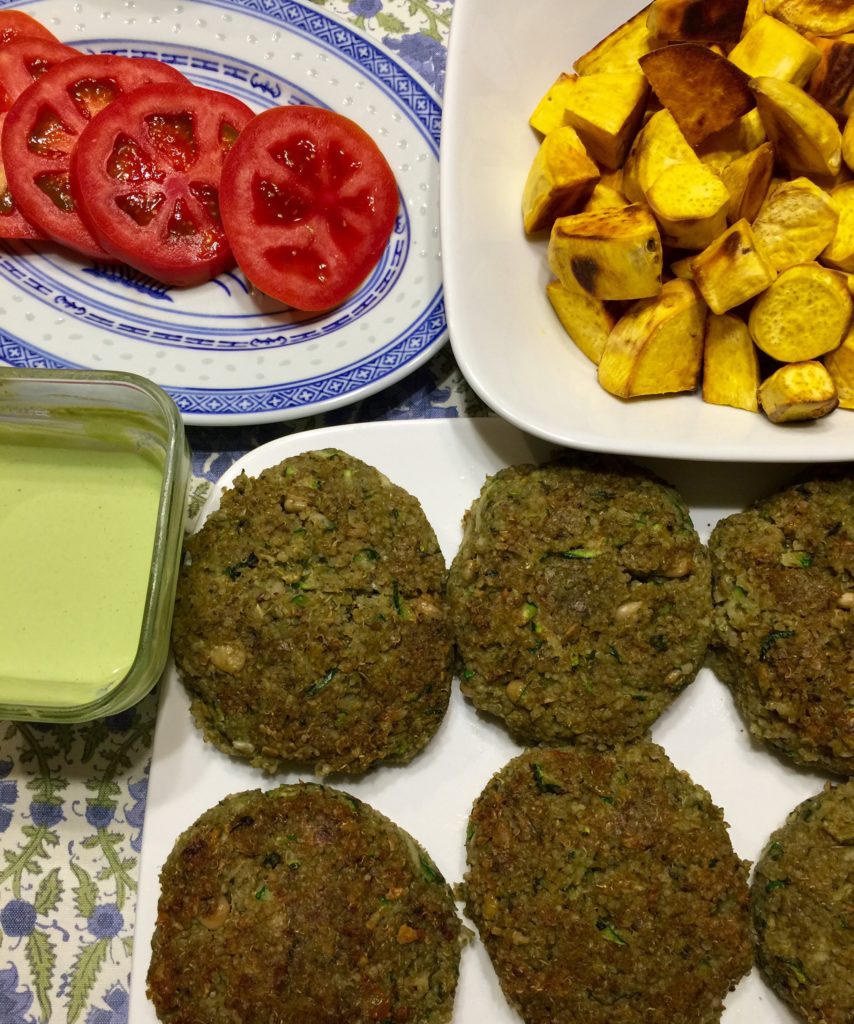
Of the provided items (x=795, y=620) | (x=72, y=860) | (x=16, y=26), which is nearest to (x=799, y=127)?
(x=795, y=620)

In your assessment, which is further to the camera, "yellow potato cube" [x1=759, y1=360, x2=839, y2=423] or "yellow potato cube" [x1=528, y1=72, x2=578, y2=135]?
"yellow potato cube" [x1=528, y1=72, x2=578, y2=135]

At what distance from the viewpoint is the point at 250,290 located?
93.7 inches

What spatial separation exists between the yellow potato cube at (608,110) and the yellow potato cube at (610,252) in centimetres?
16

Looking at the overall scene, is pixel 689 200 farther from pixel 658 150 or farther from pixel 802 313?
pixel 802 313

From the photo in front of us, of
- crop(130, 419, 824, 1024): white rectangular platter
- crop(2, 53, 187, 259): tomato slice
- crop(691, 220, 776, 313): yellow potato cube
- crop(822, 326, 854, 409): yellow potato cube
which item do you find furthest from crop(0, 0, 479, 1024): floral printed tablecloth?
crop(822, 326, 854, 409): yellow potato cube

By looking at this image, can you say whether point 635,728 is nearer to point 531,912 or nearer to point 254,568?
point 531,912

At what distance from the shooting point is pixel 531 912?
1.76 meters

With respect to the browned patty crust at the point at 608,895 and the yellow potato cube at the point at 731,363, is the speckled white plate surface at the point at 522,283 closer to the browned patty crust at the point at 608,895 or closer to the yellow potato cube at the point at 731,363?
the yellow potato cube at the point at 731,363

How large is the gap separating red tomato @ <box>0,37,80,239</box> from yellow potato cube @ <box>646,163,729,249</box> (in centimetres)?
167

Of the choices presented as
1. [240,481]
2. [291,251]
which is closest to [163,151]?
[291,251]

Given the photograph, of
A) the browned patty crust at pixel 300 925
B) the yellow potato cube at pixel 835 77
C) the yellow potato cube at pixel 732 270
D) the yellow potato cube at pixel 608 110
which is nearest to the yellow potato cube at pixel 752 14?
the yellow potato cube at pixel 835 77

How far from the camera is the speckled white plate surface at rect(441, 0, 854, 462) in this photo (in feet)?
5.97

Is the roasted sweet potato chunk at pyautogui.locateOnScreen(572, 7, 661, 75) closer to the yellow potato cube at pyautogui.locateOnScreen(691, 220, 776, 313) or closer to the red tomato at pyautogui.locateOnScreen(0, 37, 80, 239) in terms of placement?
the yellow potato cube at pyautogui.locateOnScreen(691, 220, 776, 313)

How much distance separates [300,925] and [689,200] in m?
1.69
